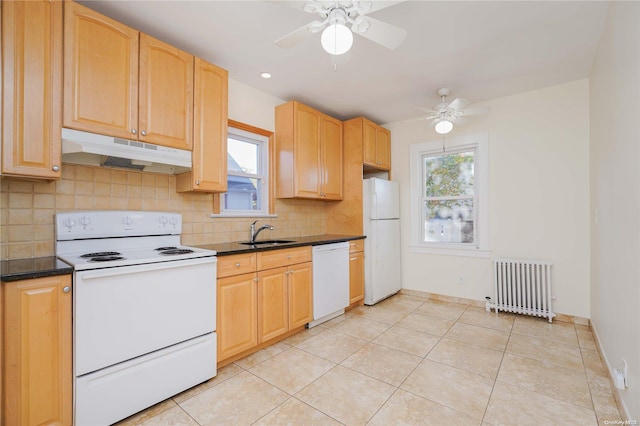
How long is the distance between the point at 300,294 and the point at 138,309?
4.80ft

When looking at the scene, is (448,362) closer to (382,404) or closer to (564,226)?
(382,404)

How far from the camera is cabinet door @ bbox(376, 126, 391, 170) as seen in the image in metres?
4.07

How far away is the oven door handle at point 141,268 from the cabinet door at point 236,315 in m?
0.27

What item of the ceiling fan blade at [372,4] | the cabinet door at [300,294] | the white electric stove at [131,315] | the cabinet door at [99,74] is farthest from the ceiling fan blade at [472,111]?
the cabinet door at [99,74]

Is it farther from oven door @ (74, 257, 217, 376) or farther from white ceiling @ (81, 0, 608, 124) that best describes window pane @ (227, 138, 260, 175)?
oven door @ (74, 257, 217, 376)

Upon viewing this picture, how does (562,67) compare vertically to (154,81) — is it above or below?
above

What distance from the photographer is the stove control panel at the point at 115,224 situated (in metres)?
1.93

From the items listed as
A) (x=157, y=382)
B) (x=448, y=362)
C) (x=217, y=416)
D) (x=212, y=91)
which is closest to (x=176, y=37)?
(x=212, y=91)

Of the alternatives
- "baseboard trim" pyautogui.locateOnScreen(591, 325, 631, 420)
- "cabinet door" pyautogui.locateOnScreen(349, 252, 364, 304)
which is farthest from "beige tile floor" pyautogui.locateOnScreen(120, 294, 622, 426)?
"cabinet door" pyautogui.locateOnScreen(349, 252, 364, 304)

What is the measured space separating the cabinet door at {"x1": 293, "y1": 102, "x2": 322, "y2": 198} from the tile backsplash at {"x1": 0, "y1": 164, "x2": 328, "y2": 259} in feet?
2.36

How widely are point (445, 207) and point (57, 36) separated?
13.4 feet

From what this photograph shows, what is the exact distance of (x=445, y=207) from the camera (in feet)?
13.1

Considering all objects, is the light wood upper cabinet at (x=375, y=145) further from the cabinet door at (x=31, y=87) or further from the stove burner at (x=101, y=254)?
the cabinet door at (x=31, y=87)

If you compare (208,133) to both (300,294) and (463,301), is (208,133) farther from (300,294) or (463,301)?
(463,301)
